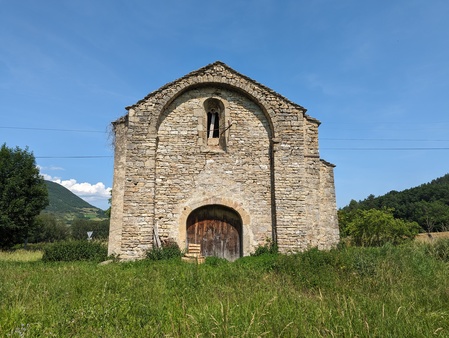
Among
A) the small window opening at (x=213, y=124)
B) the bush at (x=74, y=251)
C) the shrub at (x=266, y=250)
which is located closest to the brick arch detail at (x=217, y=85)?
the small window opening at (x=213, y=124)

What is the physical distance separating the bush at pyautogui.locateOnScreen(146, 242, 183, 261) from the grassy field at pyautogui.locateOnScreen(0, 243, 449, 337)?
7.22 feet

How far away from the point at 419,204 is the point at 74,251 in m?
56.6

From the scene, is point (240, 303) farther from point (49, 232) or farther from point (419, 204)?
point (419, 204)

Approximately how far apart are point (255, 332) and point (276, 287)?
2250mm

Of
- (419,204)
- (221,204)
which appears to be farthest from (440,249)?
(419,204)

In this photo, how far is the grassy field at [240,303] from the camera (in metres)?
3.08

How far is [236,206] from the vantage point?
401 inches

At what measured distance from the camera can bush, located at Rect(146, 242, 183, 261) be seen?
914 cm

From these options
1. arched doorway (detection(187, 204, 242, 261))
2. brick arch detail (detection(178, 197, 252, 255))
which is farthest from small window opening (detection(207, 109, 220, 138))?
arched doorway (detection(187, 204, 242, 261))

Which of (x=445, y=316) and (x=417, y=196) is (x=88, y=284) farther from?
(x=417, y=196)

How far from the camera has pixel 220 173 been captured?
10461 millimetres

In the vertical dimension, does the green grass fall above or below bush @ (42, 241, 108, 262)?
below

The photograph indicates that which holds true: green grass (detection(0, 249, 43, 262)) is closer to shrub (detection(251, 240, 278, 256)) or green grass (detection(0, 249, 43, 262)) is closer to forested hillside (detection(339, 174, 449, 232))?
shrub (detection(251, 240, 278, 256))

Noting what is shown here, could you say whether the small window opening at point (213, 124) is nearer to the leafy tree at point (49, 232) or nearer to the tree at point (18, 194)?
the tree at point (18, 194)
